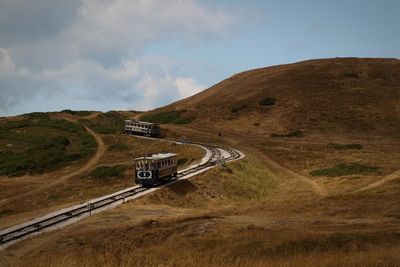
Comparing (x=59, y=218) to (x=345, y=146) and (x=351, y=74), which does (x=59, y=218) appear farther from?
(x=351, y=74)

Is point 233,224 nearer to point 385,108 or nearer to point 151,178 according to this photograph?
point 151,178

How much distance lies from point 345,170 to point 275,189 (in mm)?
9739

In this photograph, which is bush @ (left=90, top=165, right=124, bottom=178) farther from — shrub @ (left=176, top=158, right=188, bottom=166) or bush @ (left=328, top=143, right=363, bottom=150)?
bush @ (left=328, top=143, right=363, bottom=150)

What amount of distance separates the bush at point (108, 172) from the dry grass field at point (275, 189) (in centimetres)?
490

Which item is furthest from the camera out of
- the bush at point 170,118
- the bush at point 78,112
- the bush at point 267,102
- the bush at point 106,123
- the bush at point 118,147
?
the bush at point 78,112

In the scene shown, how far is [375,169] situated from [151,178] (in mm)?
27595

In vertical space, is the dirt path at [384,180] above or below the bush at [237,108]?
below

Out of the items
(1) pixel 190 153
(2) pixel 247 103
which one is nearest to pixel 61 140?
(1) pixel 190 153

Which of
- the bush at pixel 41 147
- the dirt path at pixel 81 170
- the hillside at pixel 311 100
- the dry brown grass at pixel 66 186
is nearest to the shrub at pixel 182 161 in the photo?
the dry brown grass at pixel 66 186

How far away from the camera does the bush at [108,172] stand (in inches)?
2327

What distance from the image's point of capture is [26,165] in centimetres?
6969

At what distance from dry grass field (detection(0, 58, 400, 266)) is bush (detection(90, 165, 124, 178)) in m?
4.90

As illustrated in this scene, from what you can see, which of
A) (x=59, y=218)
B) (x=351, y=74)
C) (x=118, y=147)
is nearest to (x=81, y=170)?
(x=118, y=147)

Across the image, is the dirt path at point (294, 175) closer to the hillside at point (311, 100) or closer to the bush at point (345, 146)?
the bush at point (345, 146)
